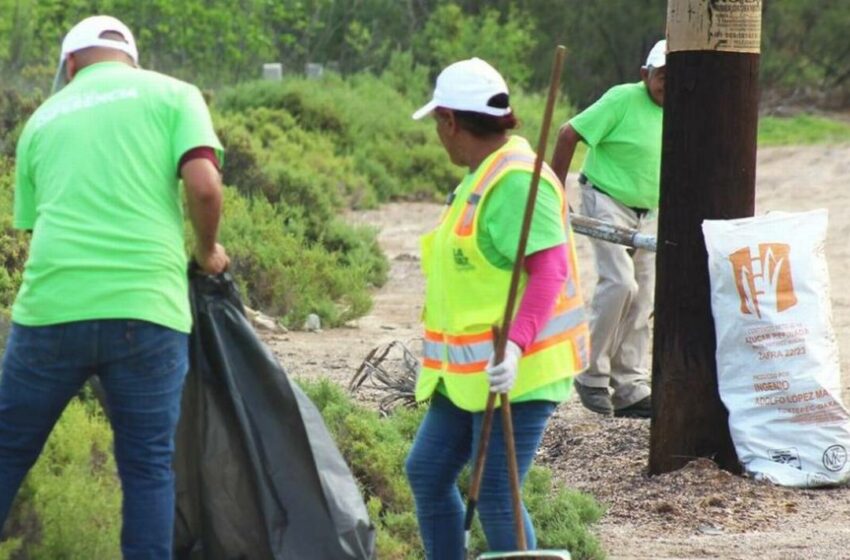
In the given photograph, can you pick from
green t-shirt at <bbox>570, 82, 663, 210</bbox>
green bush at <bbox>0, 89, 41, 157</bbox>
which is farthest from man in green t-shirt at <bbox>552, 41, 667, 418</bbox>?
green bush at <bbox>0, 89, 41, 157</bbox>

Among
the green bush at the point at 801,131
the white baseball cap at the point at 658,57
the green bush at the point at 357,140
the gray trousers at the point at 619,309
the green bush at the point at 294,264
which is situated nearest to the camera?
the white baseball cap at the point at 658,57

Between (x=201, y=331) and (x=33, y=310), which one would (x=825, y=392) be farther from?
(x=33, y=310)

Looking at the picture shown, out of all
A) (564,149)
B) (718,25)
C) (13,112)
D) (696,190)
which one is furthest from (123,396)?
(13,112)

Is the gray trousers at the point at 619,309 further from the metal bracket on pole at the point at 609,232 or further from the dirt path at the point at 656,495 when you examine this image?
the metal bracket on pole at the point at 609,232

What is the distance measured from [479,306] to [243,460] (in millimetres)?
835

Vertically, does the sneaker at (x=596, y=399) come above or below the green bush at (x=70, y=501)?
below

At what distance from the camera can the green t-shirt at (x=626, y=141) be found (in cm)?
819

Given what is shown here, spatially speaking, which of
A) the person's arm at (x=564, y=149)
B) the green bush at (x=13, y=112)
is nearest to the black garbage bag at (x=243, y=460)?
the person's arm at (x=564, y=149)

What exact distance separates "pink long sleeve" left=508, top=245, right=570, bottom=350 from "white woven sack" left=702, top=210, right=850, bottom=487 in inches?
89.0

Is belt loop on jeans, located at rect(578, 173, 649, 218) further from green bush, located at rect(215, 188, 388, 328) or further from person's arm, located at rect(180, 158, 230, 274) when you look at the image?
person's arm, located at rect(180, 158, 230, 274)

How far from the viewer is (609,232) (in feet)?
25.0

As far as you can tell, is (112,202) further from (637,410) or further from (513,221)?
(637,410)

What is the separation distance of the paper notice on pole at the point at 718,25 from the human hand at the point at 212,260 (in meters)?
2.59

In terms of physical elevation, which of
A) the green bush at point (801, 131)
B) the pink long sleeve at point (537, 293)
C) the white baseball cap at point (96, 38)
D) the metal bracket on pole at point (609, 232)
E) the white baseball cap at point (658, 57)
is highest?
the white baseball cap at point (96, 38)
